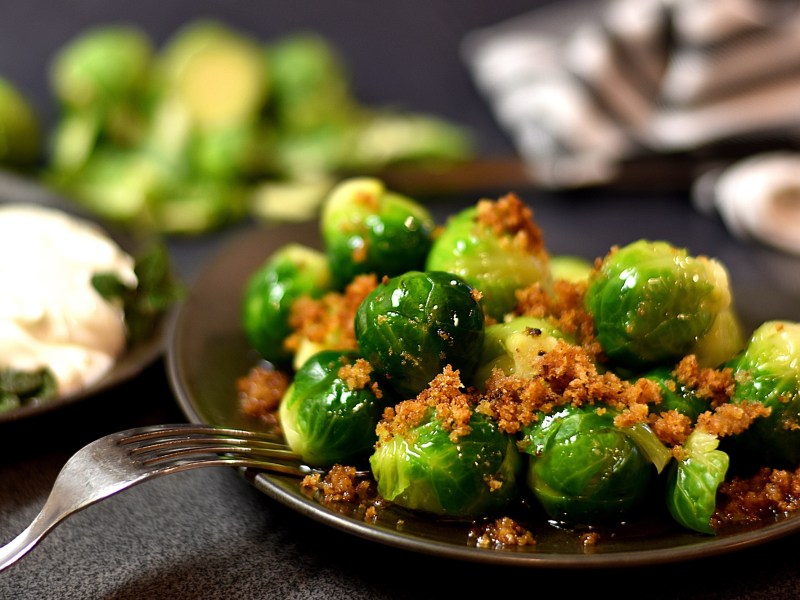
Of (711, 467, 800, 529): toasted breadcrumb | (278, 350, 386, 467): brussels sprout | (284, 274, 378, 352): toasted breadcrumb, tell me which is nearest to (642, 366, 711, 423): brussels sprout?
(711, 467, 800, 529): toasted breadcrumb

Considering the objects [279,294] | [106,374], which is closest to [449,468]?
[279,294]

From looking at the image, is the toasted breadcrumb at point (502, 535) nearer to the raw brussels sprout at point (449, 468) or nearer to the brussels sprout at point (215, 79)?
the raw brussels sprout at point (449, 468)

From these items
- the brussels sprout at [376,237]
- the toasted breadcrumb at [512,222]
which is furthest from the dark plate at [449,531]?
the toasted breadcrumb at [512,222]

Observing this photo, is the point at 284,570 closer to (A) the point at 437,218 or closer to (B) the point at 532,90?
(A) the point at 437,218

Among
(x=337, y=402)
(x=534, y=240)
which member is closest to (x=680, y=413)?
(x=534, y=240)

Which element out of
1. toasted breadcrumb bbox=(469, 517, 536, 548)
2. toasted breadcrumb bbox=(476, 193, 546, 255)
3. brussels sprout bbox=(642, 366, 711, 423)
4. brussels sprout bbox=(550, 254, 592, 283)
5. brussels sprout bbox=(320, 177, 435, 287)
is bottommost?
toasted breadcrumb bbox=(469, 517, 536, 548)

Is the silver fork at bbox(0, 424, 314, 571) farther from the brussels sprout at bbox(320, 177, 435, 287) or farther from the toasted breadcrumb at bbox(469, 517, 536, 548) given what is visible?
the brussels sprout at bbox(320, 177, 435, 287)
